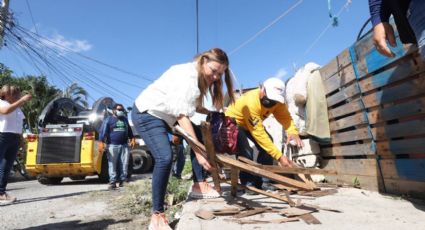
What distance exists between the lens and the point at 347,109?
14.4 ft

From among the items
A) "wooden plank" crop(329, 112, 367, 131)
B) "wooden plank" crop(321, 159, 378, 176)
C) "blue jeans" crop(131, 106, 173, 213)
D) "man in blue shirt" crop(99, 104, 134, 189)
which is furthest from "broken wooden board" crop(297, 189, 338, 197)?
"man in blue shirt" crop(99, 104, 134, 189)

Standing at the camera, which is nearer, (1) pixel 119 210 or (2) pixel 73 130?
(1) pixel 119 210

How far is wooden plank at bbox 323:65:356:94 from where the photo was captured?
168 inches

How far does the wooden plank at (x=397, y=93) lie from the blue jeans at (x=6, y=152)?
4958mm

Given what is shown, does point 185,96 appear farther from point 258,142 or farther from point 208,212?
point 258,142

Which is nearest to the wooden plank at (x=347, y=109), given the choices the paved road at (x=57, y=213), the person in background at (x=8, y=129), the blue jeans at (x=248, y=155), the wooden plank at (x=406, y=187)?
the wooden plank at (x=406, y=187)

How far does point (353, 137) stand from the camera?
4.27m

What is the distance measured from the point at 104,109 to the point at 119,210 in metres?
6.16

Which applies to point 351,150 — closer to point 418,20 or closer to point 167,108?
point 418,20

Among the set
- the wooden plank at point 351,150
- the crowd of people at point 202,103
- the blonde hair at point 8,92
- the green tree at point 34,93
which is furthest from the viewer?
the green tree at point 34,93

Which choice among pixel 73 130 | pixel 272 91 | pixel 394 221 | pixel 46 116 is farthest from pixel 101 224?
pixel 46 116

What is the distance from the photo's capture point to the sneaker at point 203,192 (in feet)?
12.5

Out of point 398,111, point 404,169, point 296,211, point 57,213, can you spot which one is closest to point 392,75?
point 398,111

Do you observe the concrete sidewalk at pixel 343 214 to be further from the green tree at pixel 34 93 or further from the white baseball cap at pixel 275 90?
the green tree at pixel 34 93
